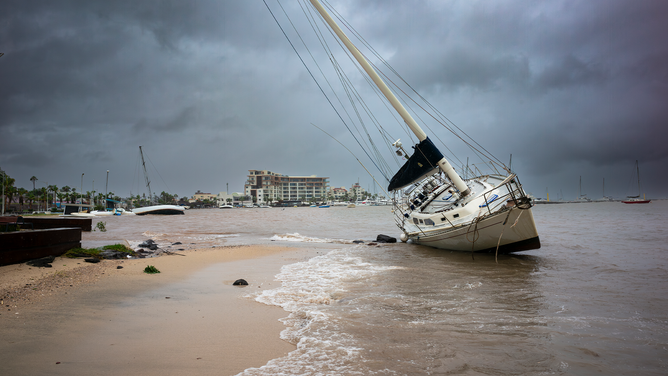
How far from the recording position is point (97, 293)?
23.8ft

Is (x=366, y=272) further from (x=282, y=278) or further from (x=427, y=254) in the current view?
(x=427, y=254)

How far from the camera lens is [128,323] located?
5.61 meters

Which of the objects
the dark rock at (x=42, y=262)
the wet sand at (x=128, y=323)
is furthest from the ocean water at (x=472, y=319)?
the dark rock at (x=42, y=262)

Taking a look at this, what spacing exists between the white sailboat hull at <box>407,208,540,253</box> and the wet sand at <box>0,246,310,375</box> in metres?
9.99

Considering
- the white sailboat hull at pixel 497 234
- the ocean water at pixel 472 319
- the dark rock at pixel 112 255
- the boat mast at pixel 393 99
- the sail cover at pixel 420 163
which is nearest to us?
the ocean water at pixel 472 319

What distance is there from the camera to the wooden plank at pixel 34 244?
8312mm

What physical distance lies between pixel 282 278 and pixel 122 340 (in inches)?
222

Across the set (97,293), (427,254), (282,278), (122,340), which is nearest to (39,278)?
(97,293)

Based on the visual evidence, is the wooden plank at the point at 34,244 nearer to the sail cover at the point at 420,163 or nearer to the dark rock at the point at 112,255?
the dark rock at the point at 112,255

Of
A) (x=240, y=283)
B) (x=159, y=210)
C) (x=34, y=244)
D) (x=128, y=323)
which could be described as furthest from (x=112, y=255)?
(x=159, y=210)

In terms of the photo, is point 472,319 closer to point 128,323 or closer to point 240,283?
point 240,283

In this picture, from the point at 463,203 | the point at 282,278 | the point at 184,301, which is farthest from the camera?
the point at 463,203

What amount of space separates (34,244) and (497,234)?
54.2 feet

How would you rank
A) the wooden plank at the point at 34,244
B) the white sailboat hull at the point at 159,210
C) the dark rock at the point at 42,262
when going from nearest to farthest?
the wooden plank at the point at 34,244 < the dark rock at the point at 42,262 < the white sailboat hull at the point at 159,210
